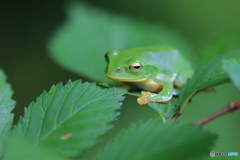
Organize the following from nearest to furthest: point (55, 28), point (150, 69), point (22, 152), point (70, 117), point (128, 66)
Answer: point (22, 152) < point (70, 117) < point (128, 66) < point (150, 69) < point (55, 28)

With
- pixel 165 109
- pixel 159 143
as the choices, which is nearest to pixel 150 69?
pixel 165 109

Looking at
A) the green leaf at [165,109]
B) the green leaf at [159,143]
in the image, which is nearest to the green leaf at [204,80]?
the green leaf at [165,109]

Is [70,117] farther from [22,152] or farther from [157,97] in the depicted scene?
[157,97]

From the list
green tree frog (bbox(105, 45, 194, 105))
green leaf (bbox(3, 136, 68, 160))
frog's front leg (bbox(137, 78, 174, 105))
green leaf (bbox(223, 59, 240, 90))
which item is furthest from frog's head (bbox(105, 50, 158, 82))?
green leaf (bbox(3, 136, 68, 160))

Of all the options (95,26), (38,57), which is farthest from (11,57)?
(95,26)

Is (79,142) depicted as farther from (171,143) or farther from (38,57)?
(38,57)

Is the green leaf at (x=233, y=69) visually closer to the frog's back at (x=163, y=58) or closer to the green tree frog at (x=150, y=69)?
the green tree frog at (x=150, y=69)
